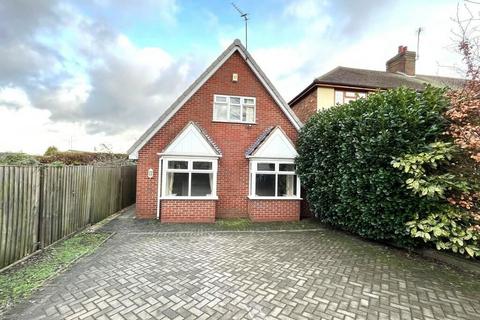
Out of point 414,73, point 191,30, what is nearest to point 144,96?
point 191,30

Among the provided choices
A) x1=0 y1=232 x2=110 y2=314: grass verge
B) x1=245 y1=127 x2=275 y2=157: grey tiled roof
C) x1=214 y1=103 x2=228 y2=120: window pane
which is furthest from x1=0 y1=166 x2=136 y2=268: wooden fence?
x1=245 y1=127 x2=275 y2=157: grey tiled roof

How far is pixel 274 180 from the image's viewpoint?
10.7 m

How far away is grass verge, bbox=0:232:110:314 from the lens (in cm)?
385

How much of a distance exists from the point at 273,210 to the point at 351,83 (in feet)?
31.7

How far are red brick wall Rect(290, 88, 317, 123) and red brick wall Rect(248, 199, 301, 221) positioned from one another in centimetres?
712

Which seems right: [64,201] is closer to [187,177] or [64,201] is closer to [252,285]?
[187,177]

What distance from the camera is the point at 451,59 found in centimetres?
542

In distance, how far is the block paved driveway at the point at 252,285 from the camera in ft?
11.4

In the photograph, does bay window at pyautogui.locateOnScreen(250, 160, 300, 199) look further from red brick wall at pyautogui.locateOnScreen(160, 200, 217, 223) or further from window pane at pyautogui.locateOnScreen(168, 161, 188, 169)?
window pane at pyautogui.locateOnScreen(168, 161, 188, 169)

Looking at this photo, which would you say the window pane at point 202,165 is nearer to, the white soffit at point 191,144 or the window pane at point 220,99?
the white soffit at point 191,144

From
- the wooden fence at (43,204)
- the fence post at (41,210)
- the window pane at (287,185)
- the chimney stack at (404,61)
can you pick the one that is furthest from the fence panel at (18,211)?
the chimney stack at (404,61)

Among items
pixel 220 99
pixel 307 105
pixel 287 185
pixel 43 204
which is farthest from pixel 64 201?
pixel 307 105

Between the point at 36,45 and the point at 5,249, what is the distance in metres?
8.30

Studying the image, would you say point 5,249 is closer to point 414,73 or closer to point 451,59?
point 451,59
